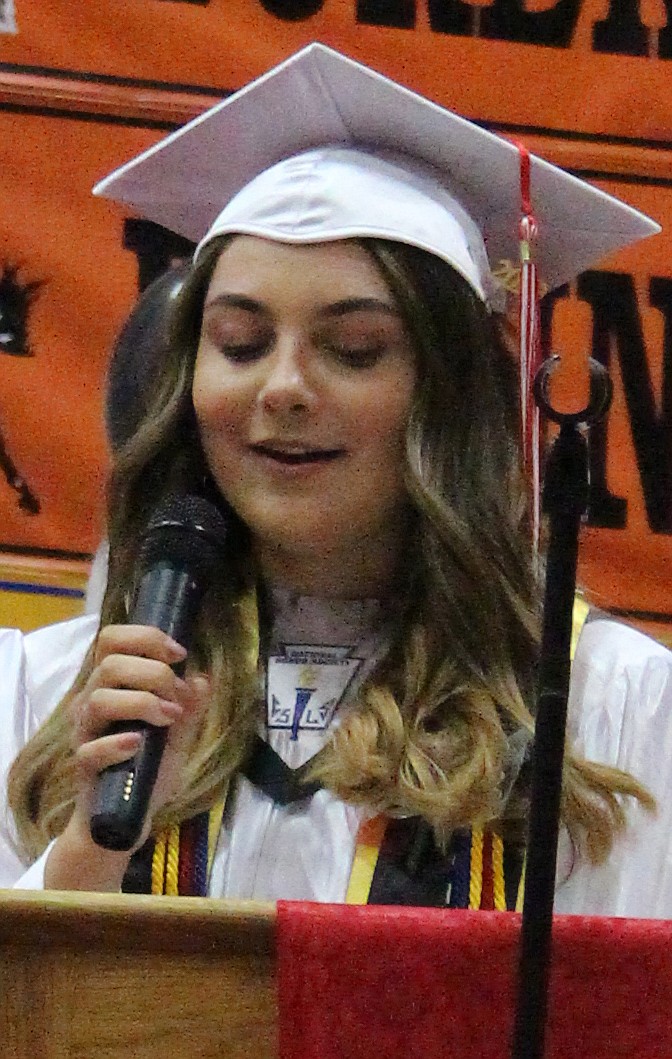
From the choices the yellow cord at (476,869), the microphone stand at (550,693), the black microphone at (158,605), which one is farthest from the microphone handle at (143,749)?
the yellow cord at (476,869)

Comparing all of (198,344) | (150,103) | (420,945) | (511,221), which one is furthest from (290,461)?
(150,103)

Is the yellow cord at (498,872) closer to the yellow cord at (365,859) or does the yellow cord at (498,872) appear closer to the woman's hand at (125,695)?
the yellow cord at (365,859)

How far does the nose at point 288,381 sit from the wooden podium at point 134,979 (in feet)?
1.57

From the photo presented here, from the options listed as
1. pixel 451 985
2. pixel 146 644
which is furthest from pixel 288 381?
pixel 451 985

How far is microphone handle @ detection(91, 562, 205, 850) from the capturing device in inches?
25.3

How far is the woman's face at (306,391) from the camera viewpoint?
39.1 inches

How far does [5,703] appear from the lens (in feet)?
3.72

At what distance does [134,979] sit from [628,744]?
0.60 meters

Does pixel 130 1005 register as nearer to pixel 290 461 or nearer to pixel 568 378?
pixel 568 378

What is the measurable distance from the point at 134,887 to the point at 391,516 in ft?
1.12

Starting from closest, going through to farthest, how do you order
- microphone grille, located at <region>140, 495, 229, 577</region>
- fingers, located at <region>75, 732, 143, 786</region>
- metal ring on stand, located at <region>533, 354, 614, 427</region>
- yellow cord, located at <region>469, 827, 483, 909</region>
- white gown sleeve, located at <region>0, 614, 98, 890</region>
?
metal ring on stand, located at <region>533, 354, 614, 427</region> < fingers, located at <region>75, 732, 143, 786</region> < microphone grille, located at <region>140, 495, 229, 577</region> < yellow cord, located at <region>469, 827, 483, 909</region> < white gown sleeve, located at <region>0, 614, 98, 890</region>

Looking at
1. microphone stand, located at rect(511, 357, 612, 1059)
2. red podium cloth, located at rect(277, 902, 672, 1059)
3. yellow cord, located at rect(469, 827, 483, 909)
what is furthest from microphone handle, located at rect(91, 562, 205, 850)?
yellow cord, located at rect(469, 827, 483, 909)

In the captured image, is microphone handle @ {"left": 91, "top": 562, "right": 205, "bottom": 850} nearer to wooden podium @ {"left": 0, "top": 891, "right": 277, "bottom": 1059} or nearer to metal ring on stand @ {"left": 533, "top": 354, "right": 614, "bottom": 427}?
wooden podium @ {"left": 0, "top": 891, "right": 277, "bottom": 1059}

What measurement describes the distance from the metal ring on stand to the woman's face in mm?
502
